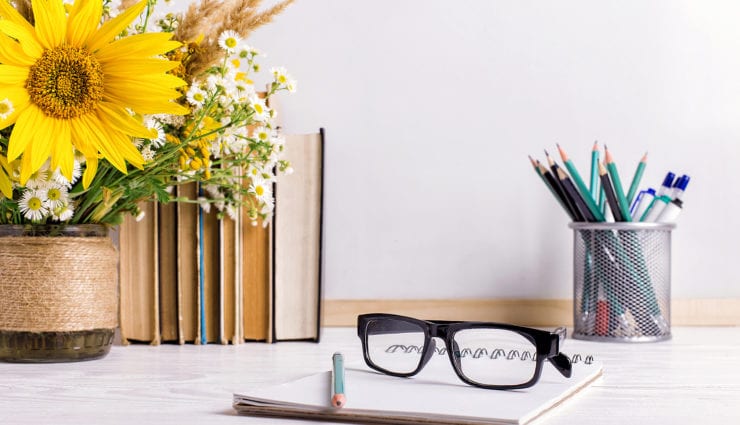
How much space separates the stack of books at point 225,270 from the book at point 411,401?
1.07ft

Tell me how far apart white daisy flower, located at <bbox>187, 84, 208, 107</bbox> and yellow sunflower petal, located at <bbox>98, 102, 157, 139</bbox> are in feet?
0.29

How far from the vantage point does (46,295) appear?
0.75m

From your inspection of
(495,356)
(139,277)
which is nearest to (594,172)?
(495,356)

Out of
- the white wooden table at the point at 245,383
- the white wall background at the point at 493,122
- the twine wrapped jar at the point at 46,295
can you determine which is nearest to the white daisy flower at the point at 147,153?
the twine wrapped jar at the point at 46,295

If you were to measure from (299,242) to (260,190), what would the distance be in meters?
0.10

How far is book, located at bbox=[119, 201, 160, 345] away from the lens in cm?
92

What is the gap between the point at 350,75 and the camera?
109 cm

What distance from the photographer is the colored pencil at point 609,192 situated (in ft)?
3.03

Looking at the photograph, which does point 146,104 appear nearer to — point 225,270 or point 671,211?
point 225,270

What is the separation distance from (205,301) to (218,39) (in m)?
0.32

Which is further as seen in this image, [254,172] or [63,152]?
[254,172]

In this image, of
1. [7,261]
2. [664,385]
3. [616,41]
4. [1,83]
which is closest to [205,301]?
[7,261]

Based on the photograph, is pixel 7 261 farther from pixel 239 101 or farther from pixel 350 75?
pixel 350 75

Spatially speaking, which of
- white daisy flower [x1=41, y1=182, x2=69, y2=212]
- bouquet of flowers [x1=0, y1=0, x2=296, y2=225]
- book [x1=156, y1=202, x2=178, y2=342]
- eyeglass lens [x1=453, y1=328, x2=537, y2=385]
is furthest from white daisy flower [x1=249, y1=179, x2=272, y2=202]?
eyeglass lens [x1=453, y1=328, x2=537, y2=385]
